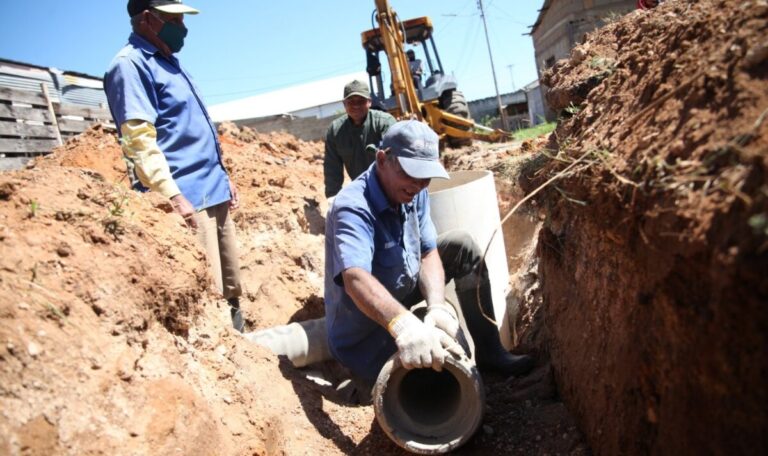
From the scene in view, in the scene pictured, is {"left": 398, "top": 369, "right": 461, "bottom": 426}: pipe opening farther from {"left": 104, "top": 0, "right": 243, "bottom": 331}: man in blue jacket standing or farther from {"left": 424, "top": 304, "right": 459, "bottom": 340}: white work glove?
{"left": 104, "top": 0, "right": 243, "bottom": 331}: man in blue jacket standing

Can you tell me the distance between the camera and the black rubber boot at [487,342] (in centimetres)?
281

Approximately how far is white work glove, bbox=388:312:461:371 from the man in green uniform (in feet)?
9.50

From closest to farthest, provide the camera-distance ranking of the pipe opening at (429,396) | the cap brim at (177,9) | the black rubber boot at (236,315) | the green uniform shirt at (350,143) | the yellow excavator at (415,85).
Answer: the pipe opening at (429,396)
the cap brim at (177,9)
the black rubber boot at (236,315)
the green uniform shirt at (350,143)
the yellow excavator at (415,85)

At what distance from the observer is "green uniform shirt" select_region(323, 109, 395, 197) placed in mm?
5051

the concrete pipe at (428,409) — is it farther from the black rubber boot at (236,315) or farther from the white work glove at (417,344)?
the black rubber boot at (236,315)

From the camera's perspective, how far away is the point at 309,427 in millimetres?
2416

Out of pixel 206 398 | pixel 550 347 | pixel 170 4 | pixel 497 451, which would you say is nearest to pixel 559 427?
pixel 497 451

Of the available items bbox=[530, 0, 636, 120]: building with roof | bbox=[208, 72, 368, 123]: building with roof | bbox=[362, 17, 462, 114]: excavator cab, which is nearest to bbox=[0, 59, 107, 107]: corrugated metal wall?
bbox=[362, 17, 462, 114]: excavator cab

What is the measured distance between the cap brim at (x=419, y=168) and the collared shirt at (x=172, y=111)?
118 cm

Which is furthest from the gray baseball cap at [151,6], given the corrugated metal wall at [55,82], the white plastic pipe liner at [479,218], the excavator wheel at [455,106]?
the corrugated metal wall at [55,82]

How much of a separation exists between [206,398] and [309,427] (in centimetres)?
66

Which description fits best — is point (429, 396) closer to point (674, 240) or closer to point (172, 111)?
point (674, 240)

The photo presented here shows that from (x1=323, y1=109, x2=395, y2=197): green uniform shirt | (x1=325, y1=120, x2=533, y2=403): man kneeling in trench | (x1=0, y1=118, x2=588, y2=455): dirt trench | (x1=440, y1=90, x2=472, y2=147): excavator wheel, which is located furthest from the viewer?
(x1=440, y1=90, x2=472, y2=147): excavator wheel

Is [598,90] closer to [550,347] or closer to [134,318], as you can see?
[550,347]
